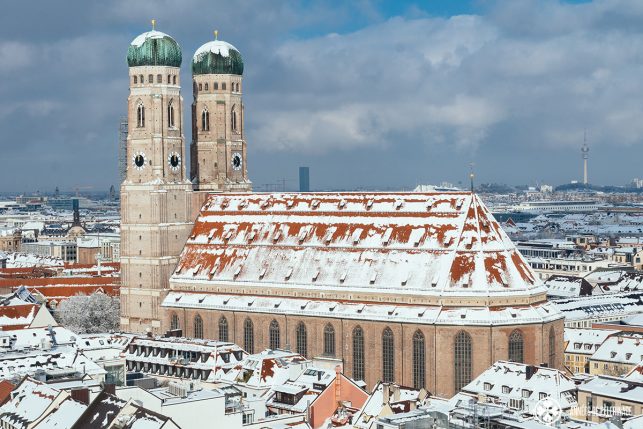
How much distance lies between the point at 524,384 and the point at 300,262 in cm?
3328

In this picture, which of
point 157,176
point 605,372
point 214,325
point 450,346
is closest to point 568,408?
point 450,346

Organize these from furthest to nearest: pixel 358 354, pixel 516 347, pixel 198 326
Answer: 1. pixel 198 326
2. pixel 358 354
3. pixel 516 347

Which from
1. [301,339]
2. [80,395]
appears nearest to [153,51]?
[301,339]

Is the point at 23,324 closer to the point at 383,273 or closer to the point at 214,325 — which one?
the point at 214,325

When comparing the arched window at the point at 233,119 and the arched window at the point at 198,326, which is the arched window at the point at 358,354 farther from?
the arched window at the point at 233,119

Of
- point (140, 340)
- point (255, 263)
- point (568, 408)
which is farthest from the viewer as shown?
point (255, 263)

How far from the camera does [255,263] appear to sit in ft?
416

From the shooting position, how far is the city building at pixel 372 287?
110562 mm

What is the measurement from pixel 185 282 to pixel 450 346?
1392 inches

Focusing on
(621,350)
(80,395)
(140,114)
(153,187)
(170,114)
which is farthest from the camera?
(170,114)

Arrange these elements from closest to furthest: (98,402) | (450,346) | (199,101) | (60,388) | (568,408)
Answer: (98,402), (60,388), (568,408), (450,346), (199,101)

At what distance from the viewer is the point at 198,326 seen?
129 m

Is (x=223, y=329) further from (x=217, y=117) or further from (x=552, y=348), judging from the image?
(x=552, y=348)

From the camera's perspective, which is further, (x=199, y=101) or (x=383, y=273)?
(x=199, y=101)
